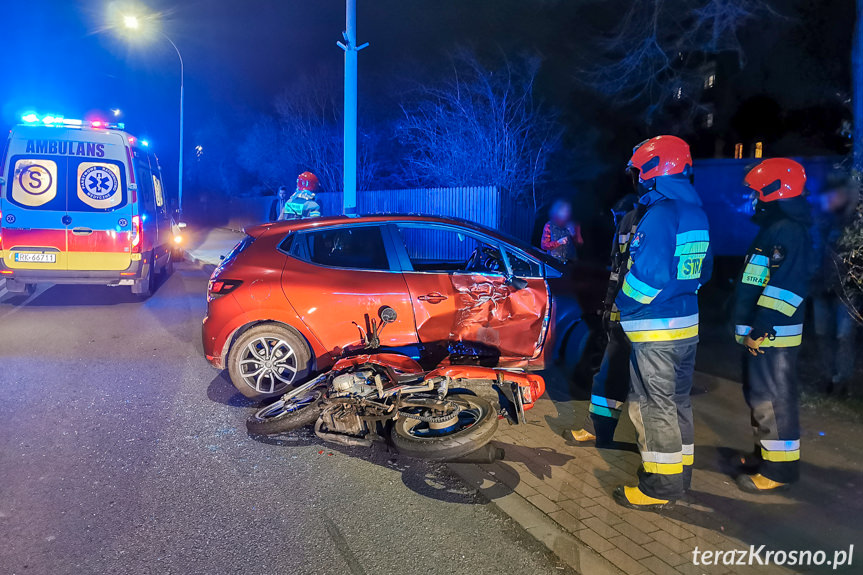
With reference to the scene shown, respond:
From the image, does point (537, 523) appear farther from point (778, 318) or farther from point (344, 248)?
point (344, 248)

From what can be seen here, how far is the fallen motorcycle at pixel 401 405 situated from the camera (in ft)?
13.8

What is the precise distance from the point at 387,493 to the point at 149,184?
905 centimetres

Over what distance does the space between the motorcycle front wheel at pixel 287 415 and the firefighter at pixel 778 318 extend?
9.37 feet

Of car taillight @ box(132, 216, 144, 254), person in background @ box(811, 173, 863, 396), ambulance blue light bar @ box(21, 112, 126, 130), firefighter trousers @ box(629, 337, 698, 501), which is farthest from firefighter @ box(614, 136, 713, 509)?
ambulance blue light bar @ box(21, 112, 126, 130)

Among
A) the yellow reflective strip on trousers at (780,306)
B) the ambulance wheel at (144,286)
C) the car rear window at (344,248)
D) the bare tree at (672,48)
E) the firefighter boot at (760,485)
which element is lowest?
the firefighter boot at (760,485)

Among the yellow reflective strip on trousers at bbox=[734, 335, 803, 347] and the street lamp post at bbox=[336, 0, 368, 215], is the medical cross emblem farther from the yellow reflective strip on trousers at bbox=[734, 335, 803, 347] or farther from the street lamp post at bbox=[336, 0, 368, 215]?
the yellow reflective strip on trousers at bbox=[734, 335, 803, 347]

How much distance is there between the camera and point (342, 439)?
4199 millimetres

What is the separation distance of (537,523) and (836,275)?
3.58 metres

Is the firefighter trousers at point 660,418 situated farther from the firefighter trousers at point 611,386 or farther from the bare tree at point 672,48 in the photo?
the bare tree at point 672,48

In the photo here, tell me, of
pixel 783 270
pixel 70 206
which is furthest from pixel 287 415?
pixel 70 206

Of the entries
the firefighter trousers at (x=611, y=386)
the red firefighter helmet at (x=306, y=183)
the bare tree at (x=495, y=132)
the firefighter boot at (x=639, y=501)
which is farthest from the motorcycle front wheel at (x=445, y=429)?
the bare tree at (x=495, y=132)

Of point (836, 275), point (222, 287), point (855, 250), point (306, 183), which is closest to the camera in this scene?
point (855, 250)

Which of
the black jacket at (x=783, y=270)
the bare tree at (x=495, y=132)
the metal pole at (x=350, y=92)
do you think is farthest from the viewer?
the bare tree at (x=495, y=132)

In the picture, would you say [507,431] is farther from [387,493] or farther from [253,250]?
[253,250]
